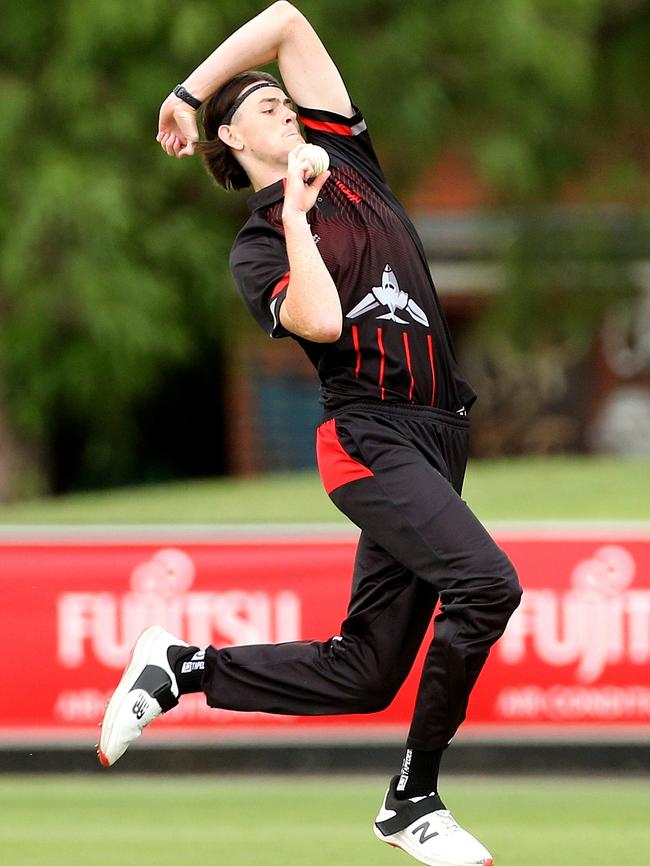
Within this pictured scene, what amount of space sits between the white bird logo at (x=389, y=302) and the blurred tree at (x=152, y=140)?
962 centimetres

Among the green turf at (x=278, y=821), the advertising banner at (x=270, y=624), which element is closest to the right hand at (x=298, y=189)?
the green turf at (x=278, y=821)

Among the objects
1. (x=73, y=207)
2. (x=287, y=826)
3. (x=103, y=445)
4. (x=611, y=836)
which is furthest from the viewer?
(x=103, y=445)

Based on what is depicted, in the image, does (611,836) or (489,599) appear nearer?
(489,599)

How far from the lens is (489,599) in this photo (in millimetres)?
4363

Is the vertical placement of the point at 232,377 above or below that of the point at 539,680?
above

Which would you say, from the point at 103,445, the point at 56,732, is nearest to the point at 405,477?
the point at 56,732

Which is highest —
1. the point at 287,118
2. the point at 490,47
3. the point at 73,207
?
the point at 490,47

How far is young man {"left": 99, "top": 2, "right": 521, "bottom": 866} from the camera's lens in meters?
4.39

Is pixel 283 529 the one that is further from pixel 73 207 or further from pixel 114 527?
pixel 73 207

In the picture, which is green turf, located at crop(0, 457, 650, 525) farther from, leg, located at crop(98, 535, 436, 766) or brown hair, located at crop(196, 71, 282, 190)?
brown hair, located at crop(196, 71, 282, 190)

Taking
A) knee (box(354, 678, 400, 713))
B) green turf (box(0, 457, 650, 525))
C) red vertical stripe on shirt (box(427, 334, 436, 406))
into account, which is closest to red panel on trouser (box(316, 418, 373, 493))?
red vertical stripe on shirt (box(427, 334, 436, 406))

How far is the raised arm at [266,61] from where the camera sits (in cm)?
457

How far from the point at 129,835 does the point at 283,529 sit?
72.7 inches

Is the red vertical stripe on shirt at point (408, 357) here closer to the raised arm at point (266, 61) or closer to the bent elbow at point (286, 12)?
the raised arm at point (266, 61)
